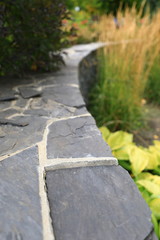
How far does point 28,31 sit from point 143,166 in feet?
5.47

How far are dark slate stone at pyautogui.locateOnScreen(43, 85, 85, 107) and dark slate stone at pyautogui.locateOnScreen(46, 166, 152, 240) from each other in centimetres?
83

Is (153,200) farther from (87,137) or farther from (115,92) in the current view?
(115,92)

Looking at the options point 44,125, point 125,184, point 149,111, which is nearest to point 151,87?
point 149,111

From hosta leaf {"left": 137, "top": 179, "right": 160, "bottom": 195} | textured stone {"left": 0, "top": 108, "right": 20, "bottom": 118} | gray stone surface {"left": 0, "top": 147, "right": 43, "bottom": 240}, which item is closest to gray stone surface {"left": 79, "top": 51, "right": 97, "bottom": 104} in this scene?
textured stone {"left": 0, "top": 108, "right": 20, "bottom": 118}

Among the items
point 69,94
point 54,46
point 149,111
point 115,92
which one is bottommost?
point 149,111

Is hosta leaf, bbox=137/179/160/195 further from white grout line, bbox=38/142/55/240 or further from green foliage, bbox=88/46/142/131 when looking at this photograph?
green foliage, bbox=88/46/142/131

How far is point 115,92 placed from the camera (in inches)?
118

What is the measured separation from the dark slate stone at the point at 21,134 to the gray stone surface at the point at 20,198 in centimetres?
10

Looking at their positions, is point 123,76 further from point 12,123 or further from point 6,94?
point 12,123

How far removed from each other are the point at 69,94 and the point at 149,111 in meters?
2.07

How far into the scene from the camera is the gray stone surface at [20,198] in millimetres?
763

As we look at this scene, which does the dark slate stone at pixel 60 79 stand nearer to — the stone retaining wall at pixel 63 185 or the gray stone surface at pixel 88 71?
the gray stone surface at pixel 88 71

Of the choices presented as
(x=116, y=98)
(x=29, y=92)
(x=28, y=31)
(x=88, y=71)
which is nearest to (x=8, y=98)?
(x=29, y=92)

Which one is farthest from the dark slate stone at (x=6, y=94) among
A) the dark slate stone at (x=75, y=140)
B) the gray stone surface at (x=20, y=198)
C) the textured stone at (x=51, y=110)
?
the gray stone surface at (x=20, y=198)
